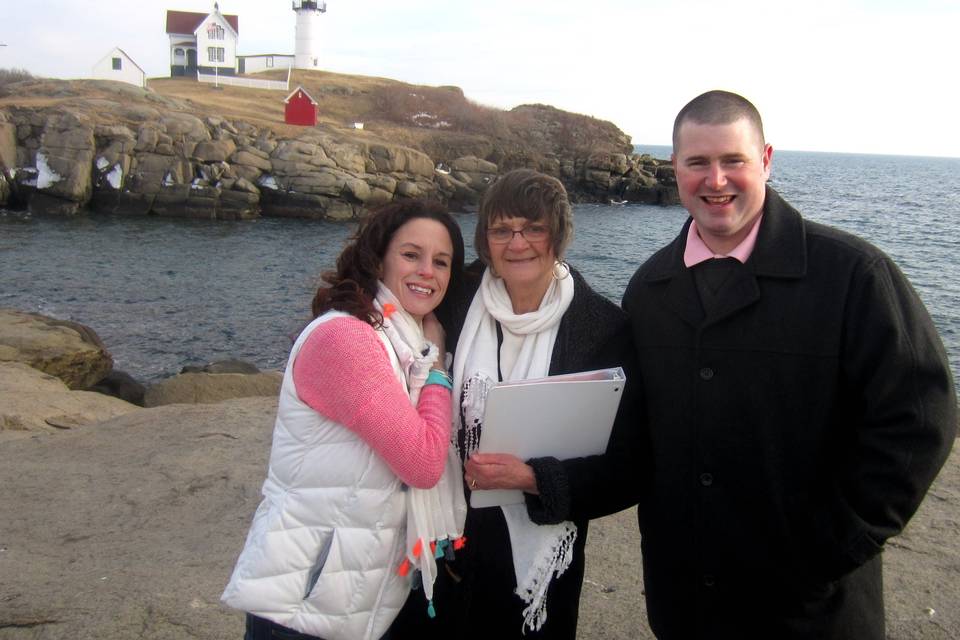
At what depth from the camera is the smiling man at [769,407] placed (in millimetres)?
2070

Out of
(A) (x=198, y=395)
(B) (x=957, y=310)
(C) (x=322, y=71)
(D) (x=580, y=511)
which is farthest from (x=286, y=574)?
(C) (x=322, y=71)

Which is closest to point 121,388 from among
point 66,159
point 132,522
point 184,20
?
point 132,522

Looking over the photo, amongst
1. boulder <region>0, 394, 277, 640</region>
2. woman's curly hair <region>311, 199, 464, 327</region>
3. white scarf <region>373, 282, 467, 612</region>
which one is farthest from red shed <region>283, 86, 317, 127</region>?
white scarf <region>373, 282, 467, 612</region>

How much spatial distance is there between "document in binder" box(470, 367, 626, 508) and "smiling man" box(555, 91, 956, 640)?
0.41 ft

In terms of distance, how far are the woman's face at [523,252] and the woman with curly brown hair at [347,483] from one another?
0.45 m

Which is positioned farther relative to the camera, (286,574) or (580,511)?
(580,511)

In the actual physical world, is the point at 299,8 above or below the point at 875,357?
above

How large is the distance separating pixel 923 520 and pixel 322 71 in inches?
2716

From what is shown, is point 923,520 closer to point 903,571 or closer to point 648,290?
point 903,571

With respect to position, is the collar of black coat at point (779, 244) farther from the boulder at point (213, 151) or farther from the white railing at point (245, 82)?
the white railing at point (245, 82)

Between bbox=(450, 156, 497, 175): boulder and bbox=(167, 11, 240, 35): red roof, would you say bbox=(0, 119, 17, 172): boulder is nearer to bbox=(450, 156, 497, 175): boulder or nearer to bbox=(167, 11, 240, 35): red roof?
bbox=(450, 156, 497, 175): boulder

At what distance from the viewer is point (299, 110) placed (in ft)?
139

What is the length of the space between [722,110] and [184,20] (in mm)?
67207

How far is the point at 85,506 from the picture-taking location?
5242mm
